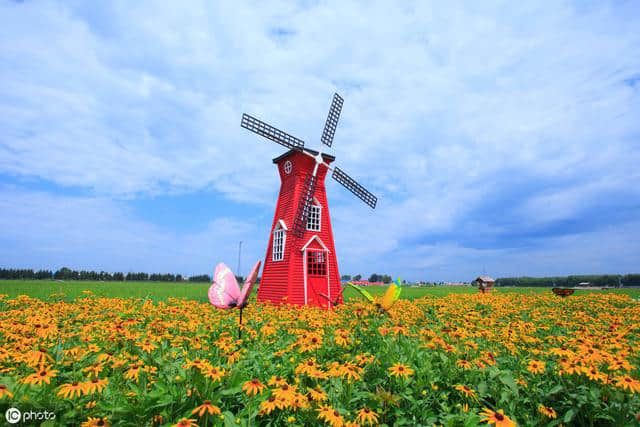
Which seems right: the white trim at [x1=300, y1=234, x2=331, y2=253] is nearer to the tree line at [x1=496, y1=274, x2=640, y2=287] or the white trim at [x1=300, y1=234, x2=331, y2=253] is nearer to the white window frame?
the white window frame

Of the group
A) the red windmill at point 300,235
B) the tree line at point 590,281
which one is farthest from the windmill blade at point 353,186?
the tree line at point 590,281

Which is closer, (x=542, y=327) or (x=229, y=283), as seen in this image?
(x=229, y=283)

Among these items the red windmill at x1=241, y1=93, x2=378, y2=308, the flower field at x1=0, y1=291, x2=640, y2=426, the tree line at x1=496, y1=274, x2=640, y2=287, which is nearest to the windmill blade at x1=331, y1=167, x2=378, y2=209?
the red windmill at x1=241, y1=93, x2=378, y2=308

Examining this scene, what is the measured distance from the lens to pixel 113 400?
355 cm

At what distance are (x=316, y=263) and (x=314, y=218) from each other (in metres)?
2.14

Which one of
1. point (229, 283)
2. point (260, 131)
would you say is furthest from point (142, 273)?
point (229, 283)

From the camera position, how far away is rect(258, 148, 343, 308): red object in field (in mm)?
15781

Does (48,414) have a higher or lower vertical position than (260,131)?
lower

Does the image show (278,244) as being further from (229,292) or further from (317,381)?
(317,381)

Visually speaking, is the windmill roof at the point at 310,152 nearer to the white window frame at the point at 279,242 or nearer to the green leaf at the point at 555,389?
the white window frame at the point at 279,242

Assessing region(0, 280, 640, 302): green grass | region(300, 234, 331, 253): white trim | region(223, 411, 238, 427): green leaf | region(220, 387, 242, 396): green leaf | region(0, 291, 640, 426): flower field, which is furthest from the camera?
region(0, 280, 640, 302): green grass

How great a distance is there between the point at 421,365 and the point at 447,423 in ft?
4.47

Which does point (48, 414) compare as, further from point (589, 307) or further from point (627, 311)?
point (589, 307)

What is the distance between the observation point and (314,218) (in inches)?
671
